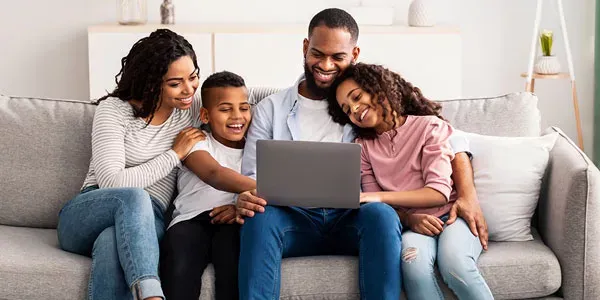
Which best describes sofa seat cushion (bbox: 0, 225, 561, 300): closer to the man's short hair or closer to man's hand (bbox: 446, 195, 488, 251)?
man's hand (bbox: 446, 195, 488, 251)

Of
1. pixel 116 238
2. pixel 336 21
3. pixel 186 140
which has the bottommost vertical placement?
pixel 116 238

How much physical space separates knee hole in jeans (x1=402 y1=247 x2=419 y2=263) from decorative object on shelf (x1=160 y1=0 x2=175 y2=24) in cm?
277

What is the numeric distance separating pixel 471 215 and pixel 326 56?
665 millimetres

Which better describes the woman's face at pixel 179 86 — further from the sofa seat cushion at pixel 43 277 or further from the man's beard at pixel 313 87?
the sofa seat cushion at pixel 43 277

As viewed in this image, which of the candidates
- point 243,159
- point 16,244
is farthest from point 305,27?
point 16,244

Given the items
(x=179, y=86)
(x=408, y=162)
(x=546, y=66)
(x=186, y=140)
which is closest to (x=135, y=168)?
(x=186, y=140)

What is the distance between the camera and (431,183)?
8.53 feet

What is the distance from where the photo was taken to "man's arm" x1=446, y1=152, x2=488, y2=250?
102 inches

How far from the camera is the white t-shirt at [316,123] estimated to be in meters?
2.81

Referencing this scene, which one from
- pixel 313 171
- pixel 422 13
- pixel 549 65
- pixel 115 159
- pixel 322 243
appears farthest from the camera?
pixel 422 13

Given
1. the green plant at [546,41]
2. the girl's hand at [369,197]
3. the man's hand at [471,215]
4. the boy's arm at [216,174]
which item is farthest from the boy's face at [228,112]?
the green plant at [546,41]

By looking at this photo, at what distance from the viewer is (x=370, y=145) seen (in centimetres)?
274

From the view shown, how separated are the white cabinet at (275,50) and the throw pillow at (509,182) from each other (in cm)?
200

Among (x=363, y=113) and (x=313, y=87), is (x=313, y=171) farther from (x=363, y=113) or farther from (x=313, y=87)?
(x=313, y=87)
